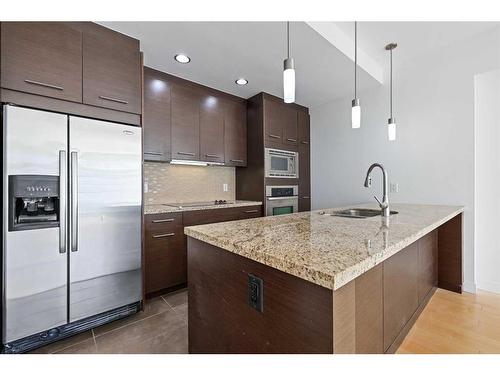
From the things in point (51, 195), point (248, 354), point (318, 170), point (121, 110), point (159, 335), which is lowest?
point (159, 335)

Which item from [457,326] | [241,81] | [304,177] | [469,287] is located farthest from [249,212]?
[469,287]

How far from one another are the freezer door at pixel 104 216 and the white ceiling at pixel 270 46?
0.81 meters

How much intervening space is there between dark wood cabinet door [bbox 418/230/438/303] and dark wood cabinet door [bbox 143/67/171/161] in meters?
2.48

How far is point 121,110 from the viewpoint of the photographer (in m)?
1.85

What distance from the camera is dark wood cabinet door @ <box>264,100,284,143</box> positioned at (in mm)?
3156

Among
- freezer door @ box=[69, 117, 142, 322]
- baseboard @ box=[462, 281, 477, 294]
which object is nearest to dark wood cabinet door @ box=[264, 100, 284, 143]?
freezer door @ box=[69, 117, 142, 322]

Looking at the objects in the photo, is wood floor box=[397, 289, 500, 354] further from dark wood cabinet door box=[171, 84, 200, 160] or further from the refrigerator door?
dark wood cabinet door box=[171, 84, 200, 160]

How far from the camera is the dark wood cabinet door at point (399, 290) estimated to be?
126 cm

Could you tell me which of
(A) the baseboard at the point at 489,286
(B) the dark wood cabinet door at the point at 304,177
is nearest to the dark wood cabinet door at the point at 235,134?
(B) the dark wood cabinet door at the point at 304,177

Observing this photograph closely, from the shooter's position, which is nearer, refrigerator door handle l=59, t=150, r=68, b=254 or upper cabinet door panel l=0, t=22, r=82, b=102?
upper cabinet door panel l=0, t=22, r=82, b=102

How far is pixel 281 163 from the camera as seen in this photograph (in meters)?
3.34

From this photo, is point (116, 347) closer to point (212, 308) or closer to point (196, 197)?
point (212, 308)

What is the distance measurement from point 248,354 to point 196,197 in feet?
7.70
